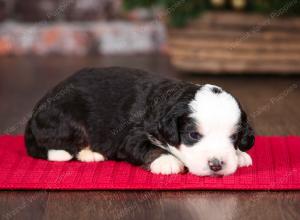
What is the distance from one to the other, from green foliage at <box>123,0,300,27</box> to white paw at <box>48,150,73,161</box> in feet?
9.06

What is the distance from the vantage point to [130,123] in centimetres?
327

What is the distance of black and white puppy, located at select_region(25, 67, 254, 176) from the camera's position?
9.61ft

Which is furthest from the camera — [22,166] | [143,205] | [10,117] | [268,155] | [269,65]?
[269,65]

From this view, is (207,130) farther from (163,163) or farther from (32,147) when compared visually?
(32,147)

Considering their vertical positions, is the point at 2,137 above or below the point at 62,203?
below

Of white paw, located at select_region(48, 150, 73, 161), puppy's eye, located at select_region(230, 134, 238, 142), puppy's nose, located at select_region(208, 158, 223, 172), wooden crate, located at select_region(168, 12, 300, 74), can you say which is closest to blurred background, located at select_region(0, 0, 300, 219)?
wooden crate, located at select_region(168, 12, 300, 74)

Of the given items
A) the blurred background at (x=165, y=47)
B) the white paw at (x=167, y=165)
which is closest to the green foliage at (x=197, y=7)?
the blurred background at (x=165, y=47)

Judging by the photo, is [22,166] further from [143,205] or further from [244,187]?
[244,187]

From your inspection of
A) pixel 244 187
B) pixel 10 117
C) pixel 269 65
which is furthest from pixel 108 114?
pixel 269 65

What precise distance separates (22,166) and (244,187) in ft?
3.58

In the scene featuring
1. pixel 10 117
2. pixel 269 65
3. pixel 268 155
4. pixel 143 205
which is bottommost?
pixel 269 65

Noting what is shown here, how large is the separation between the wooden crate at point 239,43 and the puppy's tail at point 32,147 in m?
2.88

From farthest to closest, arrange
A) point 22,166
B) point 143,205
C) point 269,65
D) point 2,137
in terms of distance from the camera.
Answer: point 269,65 → point 2,137 → point 22,166 → point 143,205

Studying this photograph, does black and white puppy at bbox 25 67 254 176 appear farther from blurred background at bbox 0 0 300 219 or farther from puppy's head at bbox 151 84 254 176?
blurred background at bbox 0 0 300 219
